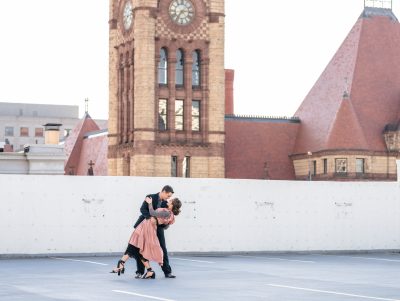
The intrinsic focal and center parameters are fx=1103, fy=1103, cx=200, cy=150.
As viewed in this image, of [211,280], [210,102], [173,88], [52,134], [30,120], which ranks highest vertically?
[30,120]

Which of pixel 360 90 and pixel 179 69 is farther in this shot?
pixel 360 90

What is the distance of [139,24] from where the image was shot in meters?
85.4

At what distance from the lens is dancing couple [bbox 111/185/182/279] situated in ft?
65.5

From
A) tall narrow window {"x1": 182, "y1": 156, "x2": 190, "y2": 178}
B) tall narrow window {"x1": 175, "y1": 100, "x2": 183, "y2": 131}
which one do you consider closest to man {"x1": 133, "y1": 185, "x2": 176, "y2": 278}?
tall narrow window {"x1": 182, "y1": 156, "x2": 190, "y2": 178}

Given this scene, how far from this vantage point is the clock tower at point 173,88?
8575cm

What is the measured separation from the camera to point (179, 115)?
88.5 m

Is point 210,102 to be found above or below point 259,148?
above

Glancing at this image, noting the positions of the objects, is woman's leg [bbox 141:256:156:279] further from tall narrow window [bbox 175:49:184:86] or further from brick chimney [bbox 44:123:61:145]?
tall narrow window [bbox 175:49:184:86]

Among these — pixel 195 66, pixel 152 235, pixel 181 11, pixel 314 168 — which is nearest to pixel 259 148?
pixel 314 168

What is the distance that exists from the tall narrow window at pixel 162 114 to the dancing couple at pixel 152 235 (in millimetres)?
67151

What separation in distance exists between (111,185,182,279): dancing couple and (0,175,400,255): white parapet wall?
29.2 feet

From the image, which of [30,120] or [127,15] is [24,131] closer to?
[30,120]

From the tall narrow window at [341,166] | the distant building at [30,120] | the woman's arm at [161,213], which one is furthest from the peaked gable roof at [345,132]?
the distant building at [30,120]

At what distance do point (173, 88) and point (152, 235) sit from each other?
67.5 meters
